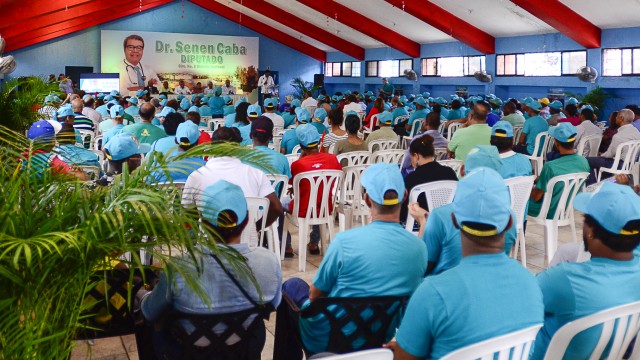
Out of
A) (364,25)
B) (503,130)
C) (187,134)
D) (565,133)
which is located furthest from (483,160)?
(364,25)

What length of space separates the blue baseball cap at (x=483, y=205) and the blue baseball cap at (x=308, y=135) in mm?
3335

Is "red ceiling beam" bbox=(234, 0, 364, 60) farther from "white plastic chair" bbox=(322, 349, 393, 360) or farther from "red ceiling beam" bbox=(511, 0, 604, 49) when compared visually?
"white plastic chair" bbox=(322, 349, 393, 360)

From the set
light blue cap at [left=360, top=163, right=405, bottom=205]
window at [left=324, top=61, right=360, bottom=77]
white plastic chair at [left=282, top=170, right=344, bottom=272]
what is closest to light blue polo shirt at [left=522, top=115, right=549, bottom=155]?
white plastic chair at [left=282, top=170, right=344, bottom=272]

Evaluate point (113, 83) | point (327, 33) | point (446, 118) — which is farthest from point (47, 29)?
point (446, 118)

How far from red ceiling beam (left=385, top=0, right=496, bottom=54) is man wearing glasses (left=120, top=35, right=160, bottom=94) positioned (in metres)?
10.1

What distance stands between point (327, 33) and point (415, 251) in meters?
20.9

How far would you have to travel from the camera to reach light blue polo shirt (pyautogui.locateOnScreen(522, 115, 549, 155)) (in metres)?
9.07

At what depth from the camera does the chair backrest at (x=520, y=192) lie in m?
4.86

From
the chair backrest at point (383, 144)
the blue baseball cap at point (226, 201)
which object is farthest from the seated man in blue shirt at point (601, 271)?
the chair backrest at point (383, 144)

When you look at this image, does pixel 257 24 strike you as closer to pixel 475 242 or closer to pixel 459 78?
pixel 459 78

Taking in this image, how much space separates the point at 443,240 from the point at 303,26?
19.8 metres

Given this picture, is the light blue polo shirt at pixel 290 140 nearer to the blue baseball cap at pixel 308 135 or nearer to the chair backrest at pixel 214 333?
the blue baseball cap at pixel 308 135

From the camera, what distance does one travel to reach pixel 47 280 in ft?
5.83

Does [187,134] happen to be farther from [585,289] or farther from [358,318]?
[585,289]
